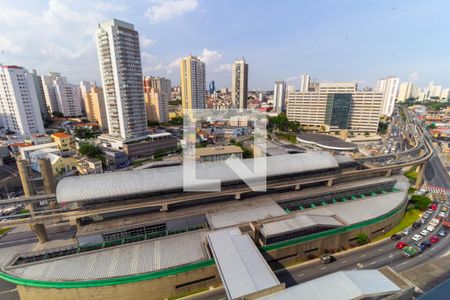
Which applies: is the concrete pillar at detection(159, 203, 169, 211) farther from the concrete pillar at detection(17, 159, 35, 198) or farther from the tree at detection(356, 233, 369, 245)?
the tree at detection(356, 233, 369, 245)

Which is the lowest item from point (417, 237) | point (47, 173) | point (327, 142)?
point (417, 237)

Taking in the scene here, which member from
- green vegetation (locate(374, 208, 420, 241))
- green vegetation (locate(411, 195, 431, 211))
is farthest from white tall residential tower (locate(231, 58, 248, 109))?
green vegetation (locate(374, 208, 420, 241))

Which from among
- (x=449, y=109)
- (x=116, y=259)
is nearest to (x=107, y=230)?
(x=116, y=259)

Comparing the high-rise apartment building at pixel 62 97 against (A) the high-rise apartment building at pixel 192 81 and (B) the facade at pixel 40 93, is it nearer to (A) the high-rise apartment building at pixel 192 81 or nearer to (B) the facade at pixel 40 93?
(B) the facade at pixel 40 93

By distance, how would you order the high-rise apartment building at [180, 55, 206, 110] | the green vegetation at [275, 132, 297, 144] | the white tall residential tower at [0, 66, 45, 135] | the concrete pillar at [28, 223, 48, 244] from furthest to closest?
1. the high-rise apartment building at [180, 55, 206, 110]
2. the green vegetation at [275, 132, 297, 144]
3. the white tall residential tower at [0, 66, 45, 135]
4. the concrete pillar at [28, 223, 48, 244]

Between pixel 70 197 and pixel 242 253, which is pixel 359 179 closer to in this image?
pixel 242 253

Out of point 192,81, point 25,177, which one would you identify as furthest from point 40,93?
point 25,177

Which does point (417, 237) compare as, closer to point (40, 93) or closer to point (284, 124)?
point (284, 124)
